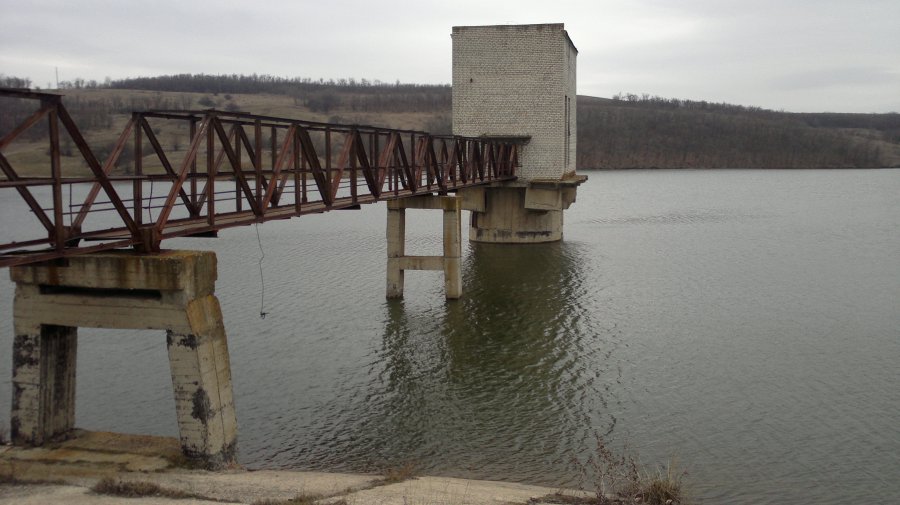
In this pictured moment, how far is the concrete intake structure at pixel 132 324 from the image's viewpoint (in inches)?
452

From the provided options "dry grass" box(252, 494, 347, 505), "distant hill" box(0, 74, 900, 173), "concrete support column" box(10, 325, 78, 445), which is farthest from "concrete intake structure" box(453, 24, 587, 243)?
"distant hill" box(0, 74, 900, 173)

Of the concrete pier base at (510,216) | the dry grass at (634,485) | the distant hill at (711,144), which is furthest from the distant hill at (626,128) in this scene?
the dry grass at (634,485)

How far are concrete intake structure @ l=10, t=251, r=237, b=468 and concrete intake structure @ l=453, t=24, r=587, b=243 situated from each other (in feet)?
76.2

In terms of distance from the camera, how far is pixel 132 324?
1167 centimetres

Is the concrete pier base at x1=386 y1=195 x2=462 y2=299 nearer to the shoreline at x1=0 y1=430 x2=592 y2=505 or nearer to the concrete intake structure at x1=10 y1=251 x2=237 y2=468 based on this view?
the concrete intake structure at x1=10 y1=251 x2=237 y2=468

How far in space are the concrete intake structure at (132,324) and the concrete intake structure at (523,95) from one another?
23.2 meters

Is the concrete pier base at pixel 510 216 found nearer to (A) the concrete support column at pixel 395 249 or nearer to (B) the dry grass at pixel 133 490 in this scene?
(A) the concrete support column at pixel 395 249

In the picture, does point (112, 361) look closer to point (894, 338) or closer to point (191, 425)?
point (191, 425)

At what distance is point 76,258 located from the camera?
1159cm

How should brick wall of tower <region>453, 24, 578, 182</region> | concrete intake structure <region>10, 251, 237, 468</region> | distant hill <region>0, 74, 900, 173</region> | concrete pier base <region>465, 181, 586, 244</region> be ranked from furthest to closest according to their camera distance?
distant hill <region>0, 74, 900, 173</region>
concrete pier base <region>465, 181, 586, 244</region>
brick wall of tower <region>453, 24, 578, 182</region>
concrete intake structure <region>10, 251, 237, 468</region>

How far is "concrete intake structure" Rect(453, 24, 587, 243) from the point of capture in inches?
1325

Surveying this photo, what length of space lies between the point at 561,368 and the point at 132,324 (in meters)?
9.40

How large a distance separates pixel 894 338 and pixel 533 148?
16661 mm

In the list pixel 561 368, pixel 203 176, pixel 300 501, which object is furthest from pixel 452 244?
pixel 300 501
